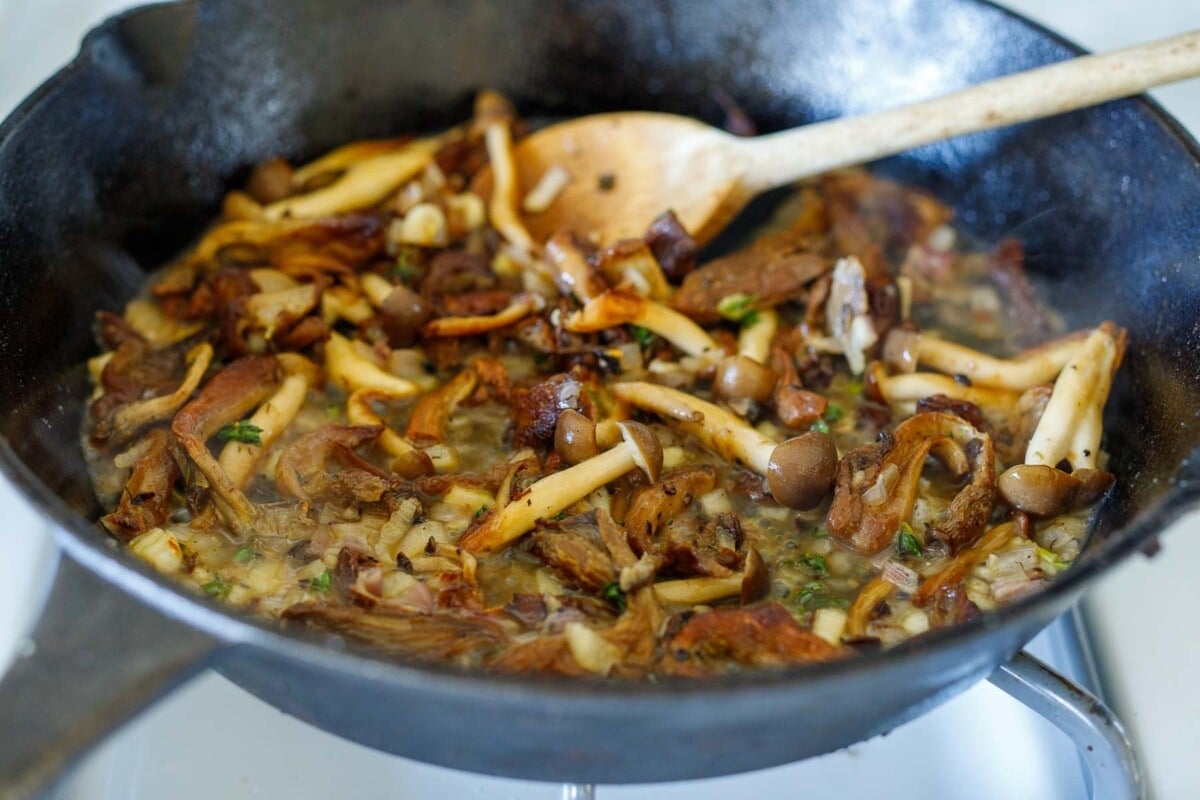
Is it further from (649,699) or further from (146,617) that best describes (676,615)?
(146,617)

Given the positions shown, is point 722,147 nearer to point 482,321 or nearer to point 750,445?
point 482,321

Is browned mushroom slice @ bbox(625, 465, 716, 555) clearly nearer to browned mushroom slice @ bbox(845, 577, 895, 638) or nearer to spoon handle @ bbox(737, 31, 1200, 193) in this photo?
browned mushroom slice @ bbox(845, 577, 895, 638)

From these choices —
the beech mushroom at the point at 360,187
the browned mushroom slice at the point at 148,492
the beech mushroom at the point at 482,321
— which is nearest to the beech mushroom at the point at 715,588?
the beech mushroom at the point at 482,321

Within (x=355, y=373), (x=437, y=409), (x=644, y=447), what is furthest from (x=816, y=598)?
(x=355, y=373)

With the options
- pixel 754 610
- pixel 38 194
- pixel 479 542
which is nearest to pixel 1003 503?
pixel 754 610

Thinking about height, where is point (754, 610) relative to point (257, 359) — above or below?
below

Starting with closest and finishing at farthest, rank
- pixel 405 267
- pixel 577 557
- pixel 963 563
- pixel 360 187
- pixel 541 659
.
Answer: pixel 541 659 → pixel 577 557 → pixel 963 563 → pixel 405 267 → pixel 360 187
